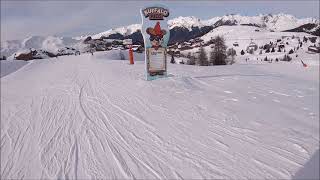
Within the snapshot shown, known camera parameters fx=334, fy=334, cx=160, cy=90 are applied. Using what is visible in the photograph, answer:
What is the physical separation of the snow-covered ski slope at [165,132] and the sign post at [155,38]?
141 cm

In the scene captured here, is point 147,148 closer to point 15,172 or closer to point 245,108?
point 15,172

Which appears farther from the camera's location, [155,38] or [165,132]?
[155,38]

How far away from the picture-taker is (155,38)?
12.4 metres

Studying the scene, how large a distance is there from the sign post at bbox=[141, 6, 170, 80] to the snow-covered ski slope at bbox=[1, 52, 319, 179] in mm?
1407

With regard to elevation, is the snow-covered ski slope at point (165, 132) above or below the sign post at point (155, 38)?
below

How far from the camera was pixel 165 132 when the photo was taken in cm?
663

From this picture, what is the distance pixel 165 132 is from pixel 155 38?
641 centimetres

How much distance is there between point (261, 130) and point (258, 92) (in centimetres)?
393

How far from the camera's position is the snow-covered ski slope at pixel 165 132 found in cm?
498

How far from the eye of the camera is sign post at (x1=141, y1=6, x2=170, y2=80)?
12.0 meters

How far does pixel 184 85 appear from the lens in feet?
38.6

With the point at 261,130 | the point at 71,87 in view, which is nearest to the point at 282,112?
the point at 261,130

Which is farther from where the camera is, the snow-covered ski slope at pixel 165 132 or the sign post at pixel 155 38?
the sign post at pixel 155 38

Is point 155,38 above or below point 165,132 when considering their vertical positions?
above
